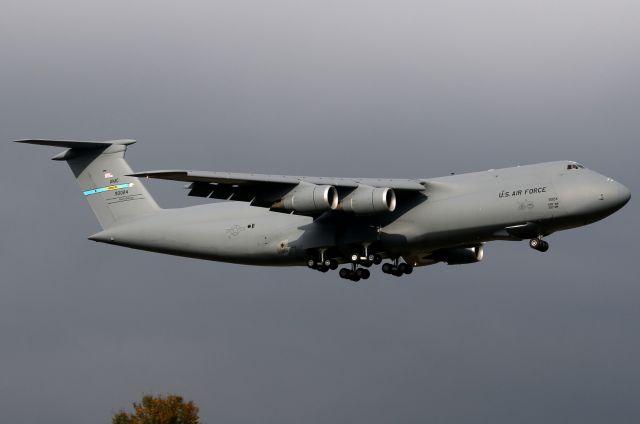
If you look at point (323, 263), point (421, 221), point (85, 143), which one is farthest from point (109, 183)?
point (421, 221)

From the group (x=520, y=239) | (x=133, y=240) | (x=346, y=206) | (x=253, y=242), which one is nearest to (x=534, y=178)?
(x=520, y=239)

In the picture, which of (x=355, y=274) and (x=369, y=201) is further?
(x=355, y=274)

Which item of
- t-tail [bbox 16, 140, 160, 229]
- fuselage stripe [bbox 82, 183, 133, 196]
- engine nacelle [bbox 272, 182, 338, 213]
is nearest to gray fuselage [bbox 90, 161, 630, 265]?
t-tail [bbox 16, 140, 160, 229]

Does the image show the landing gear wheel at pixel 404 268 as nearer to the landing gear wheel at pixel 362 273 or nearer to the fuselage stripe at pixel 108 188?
the landing gear wheel at pixel 362 273

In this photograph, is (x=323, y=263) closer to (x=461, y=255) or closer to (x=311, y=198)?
(x=311, y=198)

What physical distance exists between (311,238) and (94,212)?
5.99 metres

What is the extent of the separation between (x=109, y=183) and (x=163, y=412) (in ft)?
18.3

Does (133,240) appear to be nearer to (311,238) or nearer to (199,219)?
(199,219)

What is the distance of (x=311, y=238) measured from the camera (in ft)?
98.1

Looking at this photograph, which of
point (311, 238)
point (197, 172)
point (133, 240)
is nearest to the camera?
point (197, 172)

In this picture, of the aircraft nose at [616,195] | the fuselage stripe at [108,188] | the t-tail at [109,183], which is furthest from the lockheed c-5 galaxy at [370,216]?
the fuselage stripe at [108,188]

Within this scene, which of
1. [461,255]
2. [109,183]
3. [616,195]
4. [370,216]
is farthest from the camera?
[109,183]

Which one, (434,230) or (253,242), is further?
(253,242)

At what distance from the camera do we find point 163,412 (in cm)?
3419
